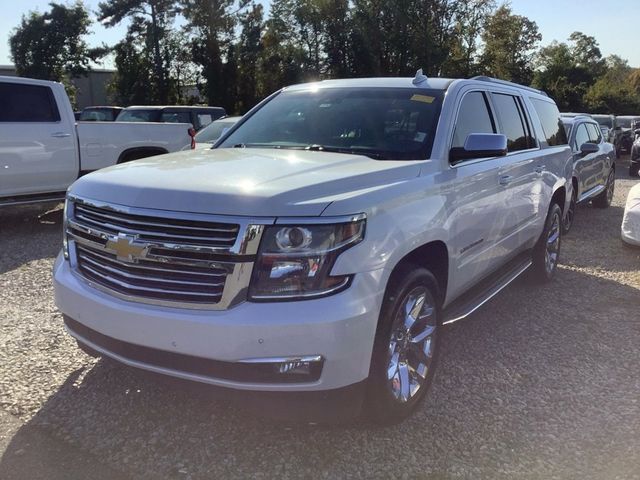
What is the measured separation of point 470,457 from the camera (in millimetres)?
3064

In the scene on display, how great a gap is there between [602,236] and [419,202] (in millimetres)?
Result: 6594

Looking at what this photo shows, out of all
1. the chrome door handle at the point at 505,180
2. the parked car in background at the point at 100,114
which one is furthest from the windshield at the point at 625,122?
the chrome door handle at the point at 505,180

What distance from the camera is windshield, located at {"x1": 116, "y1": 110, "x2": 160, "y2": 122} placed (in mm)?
14352

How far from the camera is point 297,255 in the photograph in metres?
2.68

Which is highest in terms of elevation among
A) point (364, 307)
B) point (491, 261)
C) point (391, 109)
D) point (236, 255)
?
point (391, 109)

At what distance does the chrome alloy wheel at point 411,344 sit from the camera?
10.3 ft

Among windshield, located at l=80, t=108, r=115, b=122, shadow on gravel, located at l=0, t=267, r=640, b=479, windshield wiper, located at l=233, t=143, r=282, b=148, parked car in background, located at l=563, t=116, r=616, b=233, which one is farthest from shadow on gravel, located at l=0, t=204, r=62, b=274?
windshield, located at l=80, t=108, r=115, b=122

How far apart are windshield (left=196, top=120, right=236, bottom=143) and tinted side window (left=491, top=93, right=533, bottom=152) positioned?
641 cm

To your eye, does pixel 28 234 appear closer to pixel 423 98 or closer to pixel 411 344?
pixel 423 98

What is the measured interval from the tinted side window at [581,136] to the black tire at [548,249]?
4.02m

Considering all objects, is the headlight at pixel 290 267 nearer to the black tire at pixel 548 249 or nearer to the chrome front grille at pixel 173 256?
the chrome front grille at pixel 173 256

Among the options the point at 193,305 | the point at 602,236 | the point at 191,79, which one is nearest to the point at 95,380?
the point at 193,305

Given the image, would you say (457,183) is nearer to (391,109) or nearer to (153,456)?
(391,109)

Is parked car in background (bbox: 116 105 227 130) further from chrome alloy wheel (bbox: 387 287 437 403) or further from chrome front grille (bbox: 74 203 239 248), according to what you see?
chrome alloy wheel (bbox: 387 287 437 403)
